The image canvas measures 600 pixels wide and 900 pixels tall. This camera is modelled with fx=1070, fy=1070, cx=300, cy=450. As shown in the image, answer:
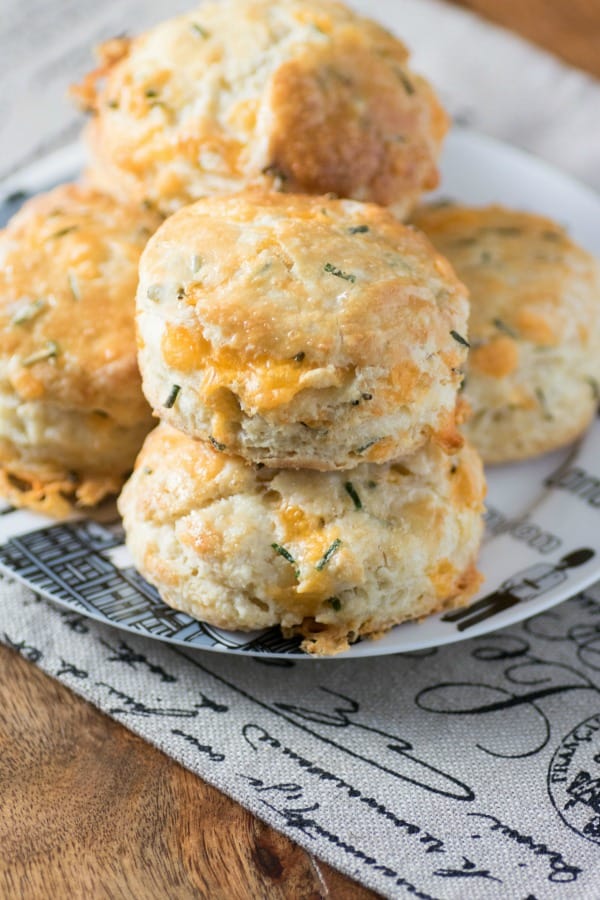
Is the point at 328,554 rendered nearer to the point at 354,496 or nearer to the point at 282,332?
the point at 354,496

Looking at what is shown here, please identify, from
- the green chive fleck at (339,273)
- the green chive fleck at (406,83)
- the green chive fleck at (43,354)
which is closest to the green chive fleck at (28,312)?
the green chive fleck at (43,354)

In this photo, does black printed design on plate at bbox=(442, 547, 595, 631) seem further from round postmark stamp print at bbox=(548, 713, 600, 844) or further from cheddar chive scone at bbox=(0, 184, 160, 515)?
cheddar chive scone at bbox=(0, 184, 160, 515)

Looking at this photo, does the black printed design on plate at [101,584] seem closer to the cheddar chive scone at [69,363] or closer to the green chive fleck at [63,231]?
the cheddar chive scone at [69,363]

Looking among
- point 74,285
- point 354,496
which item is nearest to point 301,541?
point 354,496

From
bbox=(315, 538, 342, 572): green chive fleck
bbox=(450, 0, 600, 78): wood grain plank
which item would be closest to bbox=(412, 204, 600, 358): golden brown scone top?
bbox=(315, 538, 342, 572): green chive fleck

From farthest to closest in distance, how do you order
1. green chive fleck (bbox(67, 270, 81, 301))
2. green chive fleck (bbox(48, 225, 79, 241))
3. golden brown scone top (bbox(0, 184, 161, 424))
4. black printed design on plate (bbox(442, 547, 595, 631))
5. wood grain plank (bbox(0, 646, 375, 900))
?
green chive fleck (bbox(48, 225, 79, 241)), green chive fleck (bbox(67, 270, 81, 301)), golden brown scone top (bbox(0, 184, 161, 424)), black printed design on plate (bbox(442, 547, 595, 631)), wood grain plank (bbox(0, 646, 375, 900))
